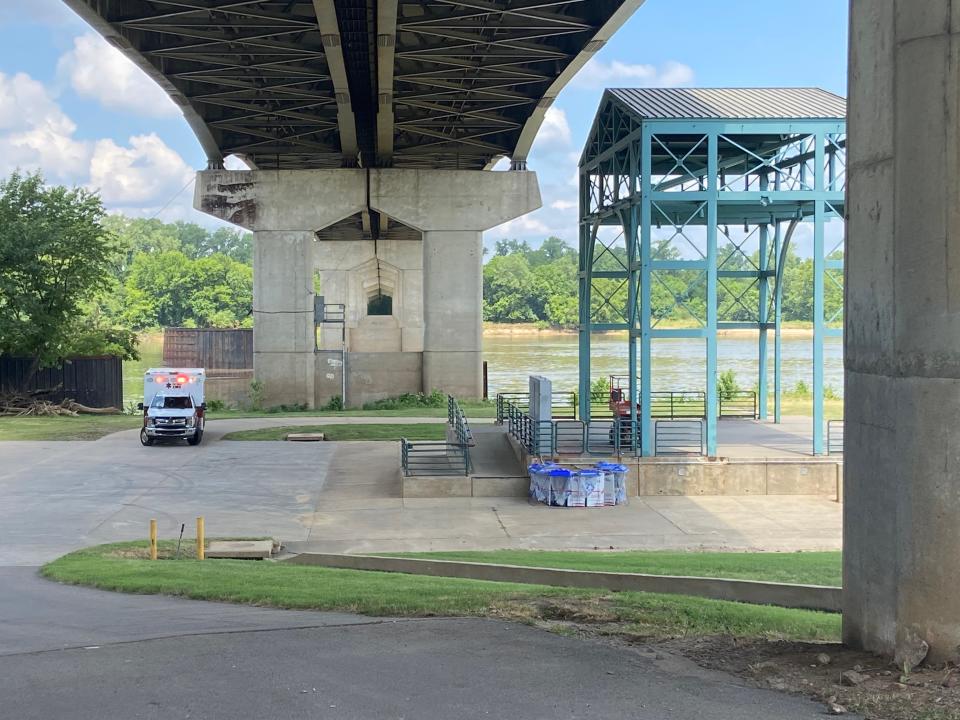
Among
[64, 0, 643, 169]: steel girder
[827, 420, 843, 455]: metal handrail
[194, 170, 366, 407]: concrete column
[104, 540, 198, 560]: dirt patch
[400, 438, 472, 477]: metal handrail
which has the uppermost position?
[64, 0, 643, 169]: steel girder

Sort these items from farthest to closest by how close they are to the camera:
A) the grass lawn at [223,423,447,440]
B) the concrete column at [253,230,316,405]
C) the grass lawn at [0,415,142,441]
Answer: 1. the concrete column at [253,230,316,405]
2. the grass lawn at [0,415,142,441]
3. the grass lawn at [223,423,447,440]

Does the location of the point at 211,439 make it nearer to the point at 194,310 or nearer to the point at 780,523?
the point at 780,523

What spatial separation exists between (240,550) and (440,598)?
6.78 m

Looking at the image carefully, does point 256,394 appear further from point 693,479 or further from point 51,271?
point 693,479

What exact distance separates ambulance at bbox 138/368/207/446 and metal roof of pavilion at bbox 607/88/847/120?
15135 millimetres

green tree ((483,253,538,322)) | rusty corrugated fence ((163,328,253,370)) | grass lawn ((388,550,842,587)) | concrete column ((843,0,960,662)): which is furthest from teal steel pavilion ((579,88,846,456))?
green tree ((483,253,538,322))

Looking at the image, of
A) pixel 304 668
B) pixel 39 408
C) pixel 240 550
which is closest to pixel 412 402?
pixel 39 408

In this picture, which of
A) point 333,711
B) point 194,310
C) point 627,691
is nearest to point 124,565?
point 333,711

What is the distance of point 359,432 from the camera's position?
33156mm

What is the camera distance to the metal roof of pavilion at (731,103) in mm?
23328

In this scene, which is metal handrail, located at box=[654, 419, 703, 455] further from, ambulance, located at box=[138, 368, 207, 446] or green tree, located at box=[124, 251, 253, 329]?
green tree, located at box=[124, 251, 253, 329]

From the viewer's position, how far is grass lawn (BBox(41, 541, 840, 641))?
31.1ft

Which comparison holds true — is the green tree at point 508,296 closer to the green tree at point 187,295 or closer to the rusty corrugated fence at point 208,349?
the green tree at point 187,295

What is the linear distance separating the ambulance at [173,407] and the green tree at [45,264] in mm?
10343
